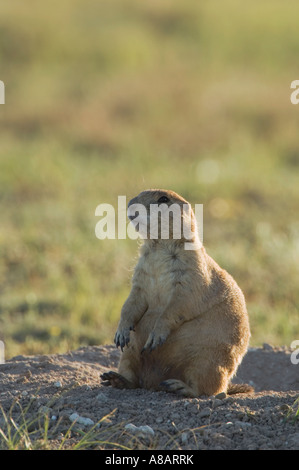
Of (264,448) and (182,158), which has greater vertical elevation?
(182,158)

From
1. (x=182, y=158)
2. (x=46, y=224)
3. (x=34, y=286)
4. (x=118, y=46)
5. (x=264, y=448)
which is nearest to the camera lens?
(x=264, y=448)

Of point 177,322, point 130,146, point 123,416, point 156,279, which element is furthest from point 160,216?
point 130,146

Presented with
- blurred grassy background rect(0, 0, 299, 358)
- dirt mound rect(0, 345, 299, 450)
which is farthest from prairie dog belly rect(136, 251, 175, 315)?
blurred grassy background rect(0, 0, 299, 358)

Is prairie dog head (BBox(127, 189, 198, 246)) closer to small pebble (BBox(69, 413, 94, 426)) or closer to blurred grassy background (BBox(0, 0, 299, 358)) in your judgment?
blurred grassy background (BBox(0, 0, 299, 358))

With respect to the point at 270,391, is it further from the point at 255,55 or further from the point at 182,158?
the point at 255,55

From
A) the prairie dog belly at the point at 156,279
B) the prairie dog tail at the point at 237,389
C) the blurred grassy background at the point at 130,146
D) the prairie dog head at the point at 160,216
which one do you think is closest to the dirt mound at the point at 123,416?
the prairie dog tail at the point at 237,389

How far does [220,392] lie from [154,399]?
1.36ft

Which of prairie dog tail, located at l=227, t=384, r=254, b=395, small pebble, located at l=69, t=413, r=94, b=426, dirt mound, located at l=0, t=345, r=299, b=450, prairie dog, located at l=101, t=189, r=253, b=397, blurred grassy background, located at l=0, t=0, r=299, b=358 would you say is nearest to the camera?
dirt mound, located at l=0, t=345, r=299, b=450

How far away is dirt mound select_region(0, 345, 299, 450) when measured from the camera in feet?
11.3

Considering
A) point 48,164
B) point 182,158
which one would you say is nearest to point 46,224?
point 48,164

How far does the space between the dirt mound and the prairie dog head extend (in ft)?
2.91

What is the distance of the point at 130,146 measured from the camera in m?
14.3
